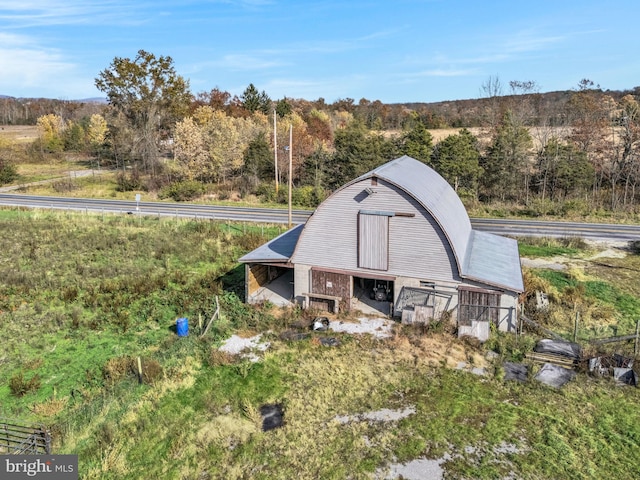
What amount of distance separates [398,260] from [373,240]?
159cm

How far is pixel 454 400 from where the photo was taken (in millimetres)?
15758

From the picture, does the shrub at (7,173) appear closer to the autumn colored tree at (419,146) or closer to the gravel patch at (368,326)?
the autumn colored tree at (419,146)

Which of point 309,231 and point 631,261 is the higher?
point 309,231

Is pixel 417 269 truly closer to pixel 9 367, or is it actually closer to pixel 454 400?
pixel 454 400

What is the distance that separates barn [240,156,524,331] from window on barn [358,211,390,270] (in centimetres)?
5

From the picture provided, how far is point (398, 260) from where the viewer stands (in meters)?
22.0

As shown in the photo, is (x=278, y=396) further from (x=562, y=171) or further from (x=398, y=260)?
(x=562, y=171)

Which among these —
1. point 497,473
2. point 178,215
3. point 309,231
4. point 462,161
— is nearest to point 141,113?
point 178,215

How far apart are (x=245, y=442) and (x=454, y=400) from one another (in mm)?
7393

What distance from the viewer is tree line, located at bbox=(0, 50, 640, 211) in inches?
2047

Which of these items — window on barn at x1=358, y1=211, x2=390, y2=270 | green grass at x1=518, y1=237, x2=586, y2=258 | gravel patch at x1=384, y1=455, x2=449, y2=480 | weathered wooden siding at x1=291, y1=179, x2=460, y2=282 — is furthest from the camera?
green grass at x1=518, y1=237, x2=586, y2=258

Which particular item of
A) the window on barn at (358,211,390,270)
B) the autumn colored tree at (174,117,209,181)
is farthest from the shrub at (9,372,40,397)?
the autumn colored tree at (174,117,209,181)

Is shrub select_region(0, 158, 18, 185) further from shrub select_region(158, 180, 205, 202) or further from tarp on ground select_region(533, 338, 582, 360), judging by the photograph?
tarp on ground select_region(533, 338, 582, 360)

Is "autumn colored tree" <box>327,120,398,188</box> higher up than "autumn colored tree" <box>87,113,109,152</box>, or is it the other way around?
"autumn colored tree" <box>87,113,109,152</box>
